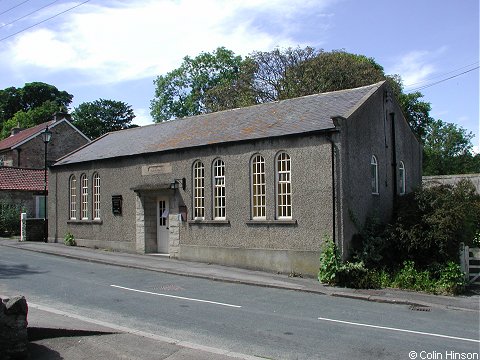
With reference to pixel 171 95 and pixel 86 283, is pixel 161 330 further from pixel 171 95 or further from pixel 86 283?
pixel 171 95

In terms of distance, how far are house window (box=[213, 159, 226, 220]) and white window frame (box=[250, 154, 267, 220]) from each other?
139 centimetres

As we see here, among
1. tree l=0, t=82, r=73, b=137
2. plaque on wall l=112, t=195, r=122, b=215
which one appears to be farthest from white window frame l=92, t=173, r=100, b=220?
tree l=0, t=82, r=73, b=137

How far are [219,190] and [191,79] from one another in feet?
129

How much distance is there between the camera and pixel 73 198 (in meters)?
24.0

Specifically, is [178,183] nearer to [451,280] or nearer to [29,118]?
→ [451,280]

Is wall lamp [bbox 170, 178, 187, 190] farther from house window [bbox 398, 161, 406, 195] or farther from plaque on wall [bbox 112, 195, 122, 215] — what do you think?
house window [bbox 398, 161, 406, 195]

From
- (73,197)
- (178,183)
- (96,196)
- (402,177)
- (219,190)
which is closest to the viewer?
(219,190)

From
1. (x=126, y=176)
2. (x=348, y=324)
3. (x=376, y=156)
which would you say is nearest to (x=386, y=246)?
(x=376, y=156)

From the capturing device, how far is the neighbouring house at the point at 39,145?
39688 mm

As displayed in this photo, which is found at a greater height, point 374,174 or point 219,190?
point 374,174

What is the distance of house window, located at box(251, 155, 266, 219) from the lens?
16.7 m

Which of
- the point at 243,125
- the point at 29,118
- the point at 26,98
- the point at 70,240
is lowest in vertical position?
the point at 70,240

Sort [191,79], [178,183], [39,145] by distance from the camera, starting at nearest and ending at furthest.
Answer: [178,183] < [39,145] < [191,79]

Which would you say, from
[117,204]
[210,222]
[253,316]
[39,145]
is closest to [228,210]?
[210,222]
